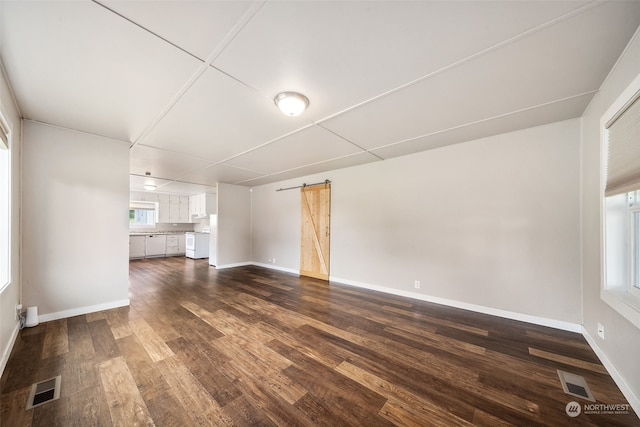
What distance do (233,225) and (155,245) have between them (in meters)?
3.77

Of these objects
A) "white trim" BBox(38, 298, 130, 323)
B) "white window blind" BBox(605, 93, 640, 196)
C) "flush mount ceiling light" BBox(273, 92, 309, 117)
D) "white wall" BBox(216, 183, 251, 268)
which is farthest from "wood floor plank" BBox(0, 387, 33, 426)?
"white wall" BBox(216, 183, 251, 268)

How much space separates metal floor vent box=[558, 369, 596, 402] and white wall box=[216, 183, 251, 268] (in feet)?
21.1

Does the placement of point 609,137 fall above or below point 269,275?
above

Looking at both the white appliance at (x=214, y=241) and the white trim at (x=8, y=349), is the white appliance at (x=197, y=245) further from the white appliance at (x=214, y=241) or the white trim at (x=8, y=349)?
the white trim at (x=8, y=349)

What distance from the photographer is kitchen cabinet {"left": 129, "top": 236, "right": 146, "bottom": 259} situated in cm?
751

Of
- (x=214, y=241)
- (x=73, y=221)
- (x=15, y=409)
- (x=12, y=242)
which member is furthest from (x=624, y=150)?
(x=214, y=241)

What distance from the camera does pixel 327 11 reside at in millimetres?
1284

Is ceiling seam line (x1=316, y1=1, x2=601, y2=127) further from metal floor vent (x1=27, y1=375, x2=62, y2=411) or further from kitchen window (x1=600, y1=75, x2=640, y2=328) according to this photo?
metal floor vent (x1=27, y1=375, x2=62, y2=411)

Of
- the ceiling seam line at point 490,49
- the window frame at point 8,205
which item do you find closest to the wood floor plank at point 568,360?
the ceiling seam line at point 490,49

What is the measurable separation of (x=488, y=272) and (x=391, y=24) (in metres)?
3.23

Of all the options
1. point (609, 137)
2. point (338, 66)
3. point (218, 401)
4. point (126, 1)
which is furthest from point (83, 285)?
point (609, 137)

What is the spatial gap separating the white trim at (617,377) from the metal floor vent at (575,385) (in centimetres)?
18

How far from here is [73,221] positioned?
2988mm

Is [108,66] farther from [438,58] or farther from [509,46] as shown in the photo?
[509,46]
